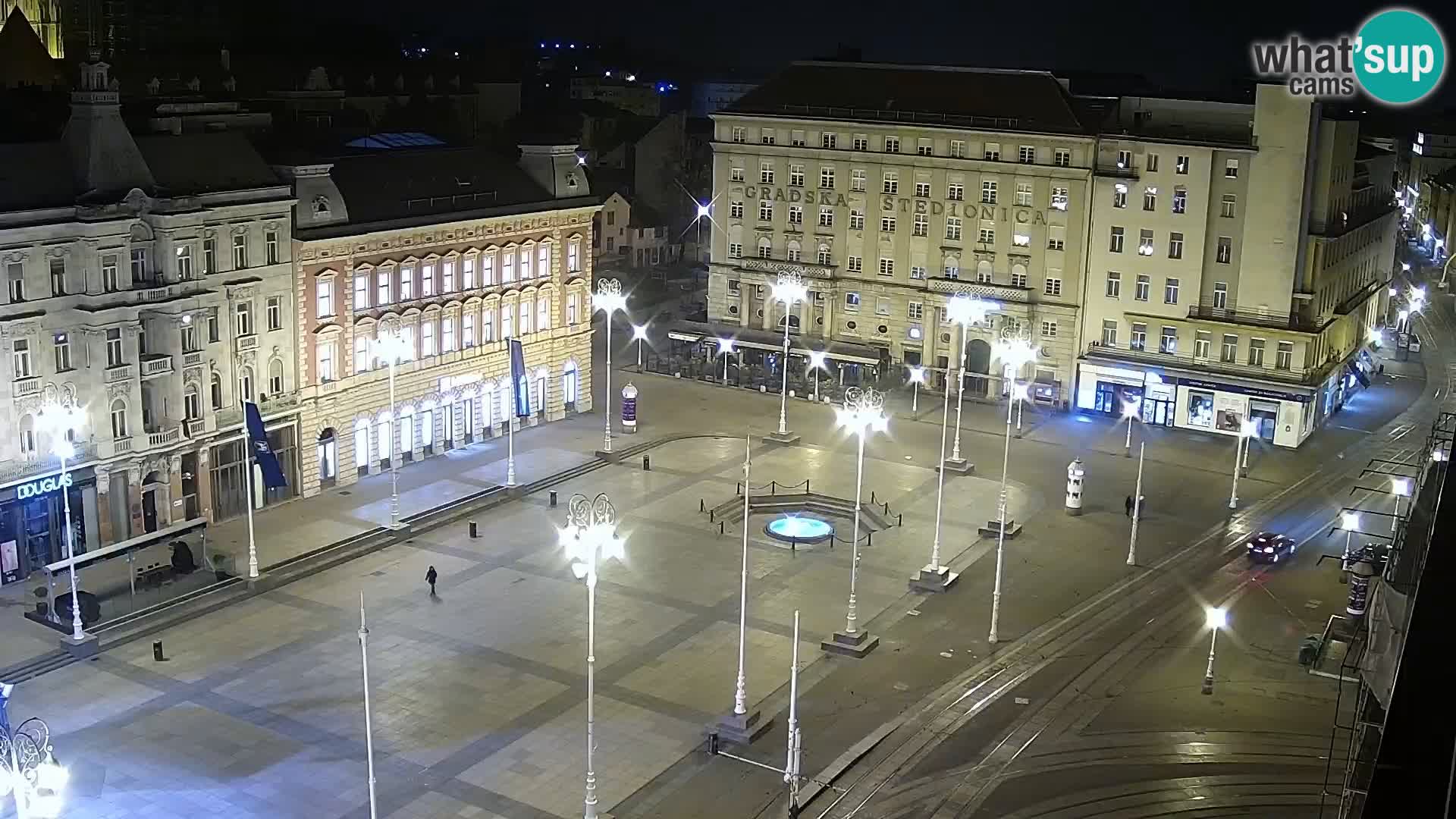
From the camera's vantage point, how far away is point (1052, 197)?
8875 cm

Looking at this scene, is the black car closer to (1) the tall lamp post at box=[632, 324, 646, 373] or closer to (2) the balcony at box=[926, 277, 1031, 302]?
(2) the balcony at box=[926, 277, 1031, 302]

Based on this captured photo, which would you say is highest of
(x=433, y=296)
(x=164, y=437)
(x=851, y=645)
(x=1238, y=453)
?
(x=433, y=296)

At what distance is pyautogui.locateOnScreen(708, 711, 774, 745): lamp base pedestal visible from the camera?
144 feet

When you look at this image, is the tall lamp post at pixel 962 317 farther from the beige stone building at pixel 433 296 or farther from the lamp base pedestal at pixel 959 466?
the beige stone building at pixel 433 296

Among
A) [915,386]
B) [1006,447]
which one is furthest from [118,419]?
[915,386]

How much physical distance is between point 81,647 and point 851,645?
88.1 ft

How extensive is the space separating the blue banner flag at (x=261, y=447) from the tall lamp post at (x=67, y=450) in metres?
7.30

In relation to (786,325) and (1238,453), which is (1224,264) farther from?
(786,325)

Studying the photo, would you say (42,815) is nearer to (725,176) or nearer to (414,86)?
(725,176)

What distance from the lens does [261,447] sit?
62.1 metres

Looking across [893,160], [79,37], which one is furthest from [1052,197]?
[79,37]

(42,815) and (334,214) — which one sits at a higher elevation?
(334,214)

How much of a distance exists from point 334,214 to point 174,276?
9.97 meters

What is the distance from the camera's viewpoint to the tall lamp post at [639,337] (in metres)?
98.6
